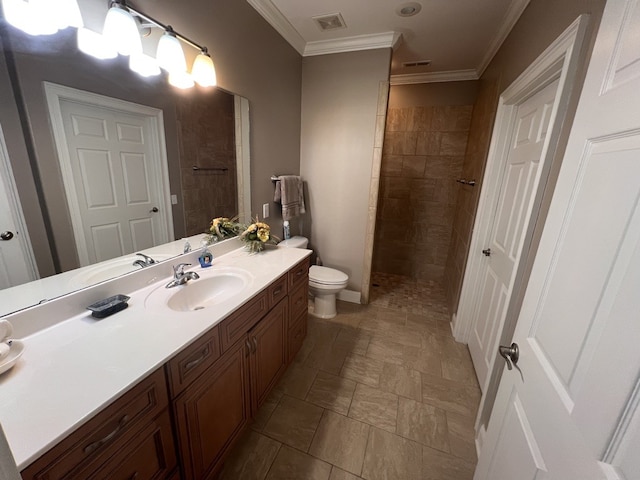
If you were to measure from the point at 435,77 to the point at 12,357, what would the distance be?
3.84 metres

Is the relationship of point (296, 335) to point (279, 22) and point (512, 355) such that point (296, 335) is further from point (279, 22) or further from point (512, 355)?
point (279, 22)

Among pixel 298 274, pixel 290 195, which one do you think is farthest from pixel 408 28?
pixel 298 274

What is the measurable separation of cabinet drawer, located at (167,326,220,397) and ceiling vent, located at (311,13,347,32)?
2313mm

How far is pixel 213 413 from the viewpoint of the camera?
1113mm

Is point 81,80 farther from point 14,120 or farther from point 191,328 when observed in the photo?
point 191,328

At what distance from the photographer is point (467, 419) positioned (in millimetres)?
1600

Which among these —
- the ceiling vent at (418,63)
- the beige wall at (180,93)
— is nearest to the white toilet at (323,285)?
the beige wall at (180,93)

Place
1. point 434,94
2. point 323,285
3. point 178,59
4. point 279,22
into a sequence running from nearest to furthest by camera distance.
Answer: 1. point 178,59
2. point 279,22
3. point 323,285
4. point 434,94

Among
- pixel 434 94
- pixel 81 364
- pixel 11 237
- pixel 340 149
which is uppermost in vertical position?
pixel 434 94

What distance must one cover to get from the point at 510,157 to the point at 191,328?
2143 mm

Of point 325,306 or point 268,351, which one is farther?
point 325,306

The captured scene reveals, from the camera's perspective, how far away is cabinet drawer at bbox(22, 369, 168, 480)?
23.5 inches

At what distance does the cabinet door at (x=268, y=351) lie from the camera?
140 centimetres

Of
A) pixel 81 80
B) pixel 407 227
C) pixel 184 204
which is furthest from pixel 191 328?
pixel 407 227
